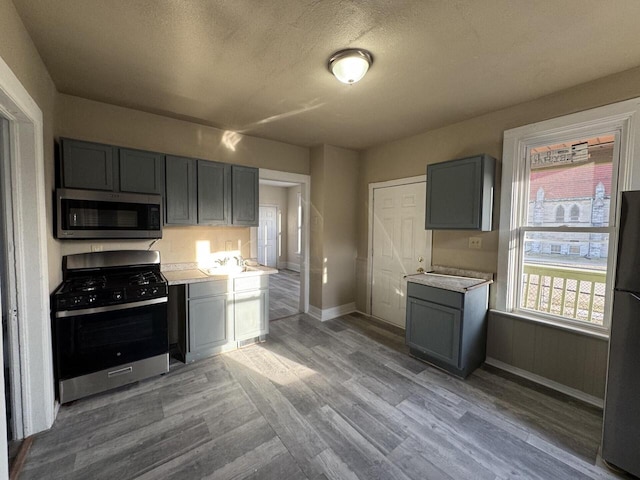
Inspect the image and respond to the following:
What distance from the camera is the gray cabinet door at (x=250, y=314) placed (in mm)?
3103

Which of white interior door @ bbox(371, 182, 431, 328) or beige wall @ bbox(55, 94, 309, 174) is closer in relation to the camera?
beige wall @ bbox(55, 94, 309, 174)

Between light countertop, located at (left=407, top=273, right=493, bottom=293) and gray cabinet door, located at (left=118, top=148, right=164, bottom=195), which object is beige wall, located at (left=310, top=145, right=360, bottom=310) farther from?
gray cabinet door, located at (left=118, top=148, right=164, bottom=195)

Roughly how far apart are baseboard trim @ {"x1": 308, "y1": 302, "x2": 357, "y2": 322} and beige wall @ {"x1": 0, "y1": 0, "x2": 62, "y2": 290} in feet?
9.51

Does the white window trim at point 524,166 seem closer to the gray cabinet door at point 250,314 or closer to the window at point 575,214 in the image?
the window at point 575,214

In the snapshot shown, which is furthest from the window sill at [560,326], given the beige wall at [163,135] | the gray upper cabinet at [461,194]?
the beige wall at [163,135]

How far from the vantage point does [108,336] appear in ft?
7.51

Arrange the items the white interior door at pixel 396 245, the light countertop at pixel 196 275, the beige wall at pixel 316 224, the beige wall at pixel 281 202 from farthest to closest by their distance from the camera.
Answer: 1. the beige wall at pixel 281 202
2. the beige wall at pixel 316 224
3. the white interior door at pixel 396 245
4. the light countertop at pixel 196 275

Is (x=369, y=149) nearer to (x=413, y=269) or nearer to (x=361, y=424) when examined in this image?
(x=413, y=269)

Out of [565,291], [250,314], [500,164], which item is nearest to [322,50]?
[500,164]

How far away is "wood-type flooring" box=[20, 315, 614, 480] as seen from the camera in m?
1.65

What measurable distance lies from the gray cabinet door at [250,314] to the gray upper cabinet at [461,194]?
2086 millimetres

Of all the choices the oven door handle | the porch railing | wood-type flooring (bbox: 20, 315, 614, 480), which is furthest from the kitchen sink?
the porch railing

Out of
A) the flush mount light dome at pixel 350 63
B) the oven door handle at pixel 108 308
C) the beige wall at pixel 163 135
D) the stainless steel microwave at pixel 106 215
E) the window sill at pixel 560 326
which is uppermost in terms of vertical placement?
the flush mount light dome at pixel 350 63

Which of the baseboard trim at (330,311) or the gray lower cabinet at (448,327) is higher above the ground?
the gray lower cabinet at (448,327)
